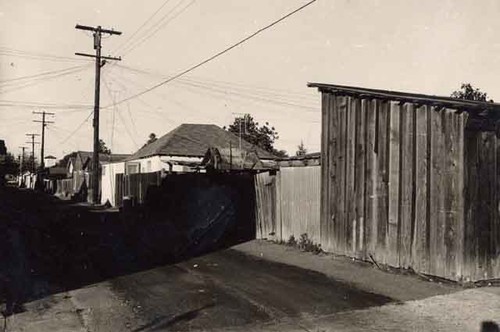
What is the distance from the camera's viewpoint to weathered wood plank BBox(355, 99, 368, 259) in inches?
500

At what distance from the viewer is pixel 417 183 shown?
11.1 metres

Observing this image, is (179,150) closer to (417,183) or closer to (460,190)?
(417,183)

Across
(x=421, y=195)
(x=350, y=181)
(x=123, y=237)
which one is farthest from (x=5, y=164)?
(x=421, y=195)

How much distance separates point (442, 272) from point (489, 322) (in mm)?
2886

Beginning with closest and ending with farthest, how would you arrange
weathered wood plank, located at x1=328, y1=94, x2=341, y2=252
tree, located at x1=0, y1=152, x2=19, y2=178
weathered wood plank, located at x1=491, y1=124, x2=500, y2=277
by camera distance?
weathered wood plank, located at x1=491, y1=124, x2=500, y2=277 → weathered wood plank, located at x1=328, y1=94, x2=341, y2=252 → tree, located at x1=0, y1=152, x2=19, y2=178

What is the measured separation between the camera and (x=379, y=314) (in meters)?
7.91

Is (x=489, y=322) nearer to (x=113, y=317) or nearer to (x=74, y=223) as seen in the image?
(x=113, y=317)

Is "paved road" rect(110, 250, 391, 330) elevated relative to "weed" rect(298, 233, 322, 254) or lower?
lower

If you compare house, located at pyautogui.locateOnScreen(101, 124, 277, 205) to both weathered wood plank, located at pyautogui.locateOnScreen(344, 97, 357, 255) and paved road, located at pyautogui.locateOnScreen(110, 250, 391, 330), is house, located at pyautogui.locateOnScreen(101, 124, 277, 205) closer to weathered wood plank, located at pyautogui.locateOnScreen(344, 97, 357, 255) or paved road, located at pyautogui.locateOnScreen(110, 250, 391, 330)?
weathered wood plank, located at pyautogui.locateOnScreen(344, 97, 357, 255)

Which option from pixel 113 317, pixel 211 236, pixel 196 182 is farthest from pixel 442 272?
pixel 196 182

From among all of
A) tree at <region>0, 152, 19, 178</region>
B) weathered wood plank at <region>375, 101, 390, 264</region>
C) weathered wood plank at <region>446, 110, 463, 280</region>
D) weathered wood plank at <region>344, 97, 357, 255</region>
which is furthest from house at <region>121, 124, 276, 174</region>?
weathered wood plank at <region>446, 110, 463, 280</region>

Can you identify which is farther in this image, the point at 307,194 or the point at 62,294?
the point at 307,194

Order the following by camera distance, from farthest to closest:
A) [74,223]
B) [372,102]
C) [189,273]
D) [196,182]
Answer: [74,223] → [196,182] → [372,102] → [189,273]

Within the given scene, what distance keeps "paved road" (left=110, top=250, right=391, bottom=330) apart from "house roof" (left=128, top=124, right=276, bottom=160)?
23123 mm
